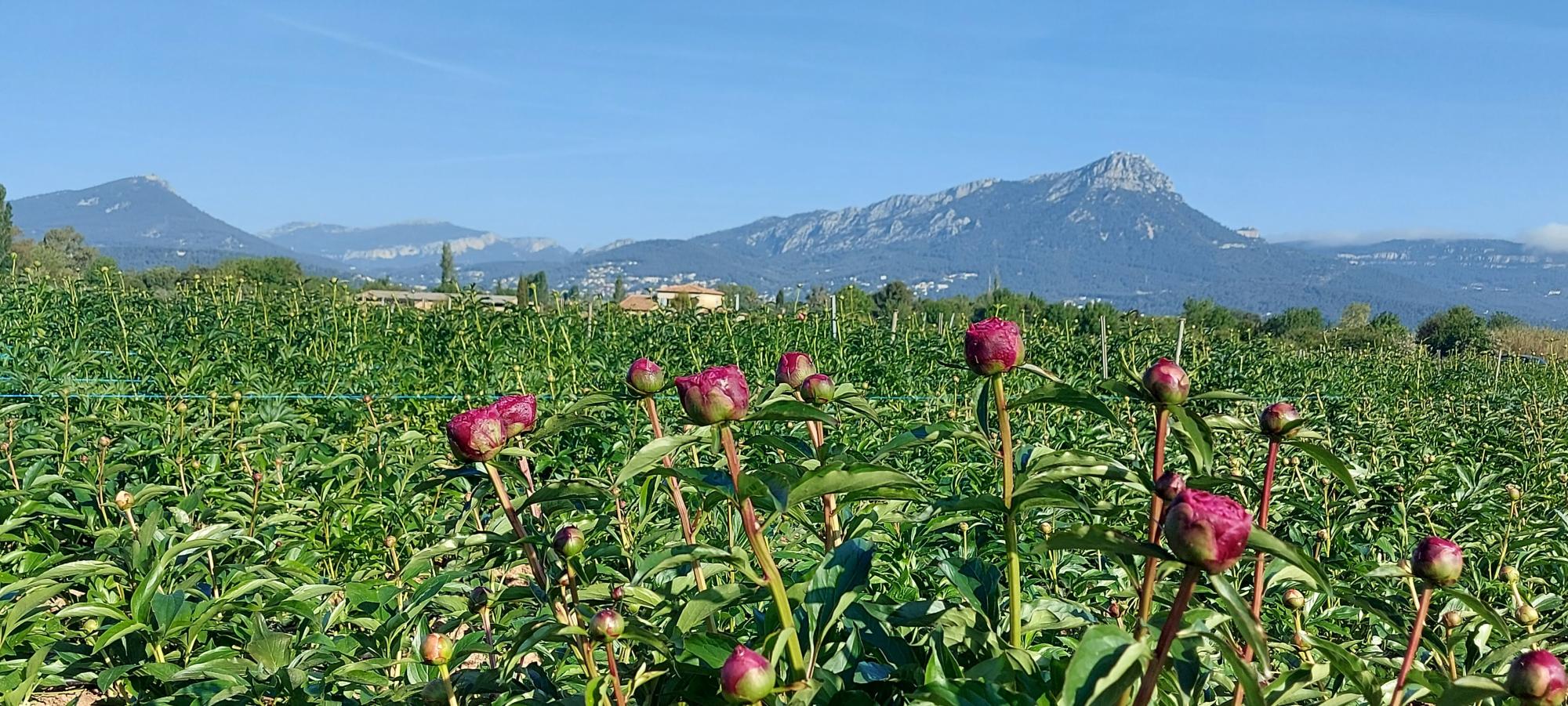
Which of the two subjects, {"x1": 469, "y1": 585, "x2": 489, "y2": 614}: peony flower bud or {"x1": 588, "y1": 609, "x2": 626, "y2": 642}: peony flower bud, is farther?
{"x1": 469, "y1": 585, "x2": 489, "y2": 614}: peony flower bud

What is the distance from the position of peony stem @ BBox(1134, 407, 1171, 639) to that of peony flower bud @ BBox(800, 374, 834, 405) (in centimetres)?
50

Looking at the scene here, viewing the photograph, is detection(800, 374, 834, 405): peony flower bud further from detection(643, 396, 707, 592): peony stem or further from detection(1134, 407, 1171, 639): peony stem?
detection(1134, 407, 1171, 639): peony stem

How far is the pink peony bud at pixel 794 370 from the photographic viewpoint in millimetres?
1754

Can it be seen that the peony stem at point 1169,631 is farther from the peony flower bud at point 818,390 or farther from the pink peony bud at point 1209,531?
the peony flower bud at point 818,390

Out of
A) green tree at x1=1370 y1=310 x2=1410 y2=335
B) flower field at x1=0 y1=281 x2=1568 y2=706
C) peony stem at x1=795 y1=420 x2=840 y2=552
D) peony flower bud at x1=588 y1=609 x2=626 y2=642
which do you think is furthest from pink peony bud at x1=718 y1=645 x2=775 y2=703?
green tree at x1=1370 y1=310 x2=1410 y2=335

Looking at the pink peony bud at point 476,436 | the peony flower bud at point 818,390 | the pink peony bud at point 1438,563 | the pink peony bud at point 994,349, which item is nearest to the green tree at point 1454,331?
the pink peony bud at point 1438,563

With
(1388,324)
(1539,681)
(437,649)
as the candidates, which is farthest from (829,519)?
(1388,324)

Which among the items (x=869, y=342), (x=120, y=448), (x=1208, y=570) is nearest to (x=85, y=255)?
(x=869, y=342)

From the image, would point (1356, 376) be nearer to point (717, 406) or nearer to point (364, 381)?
point (364, 381)

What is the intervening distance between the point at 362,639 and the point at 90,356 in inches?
264

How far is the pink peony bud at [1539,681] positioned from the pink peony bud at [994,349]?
62 cm

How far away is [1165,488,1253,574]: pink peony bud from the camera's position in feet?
2.89

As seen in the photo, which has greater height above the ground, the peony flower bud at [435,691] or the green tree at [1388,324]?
the peony flower bud at [435,691]

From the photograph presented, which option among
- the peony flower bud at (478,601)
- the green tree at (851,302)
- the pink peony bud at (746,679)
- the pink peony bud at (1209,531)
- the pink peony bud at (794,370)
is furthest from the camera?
the green tree at (851,302)
